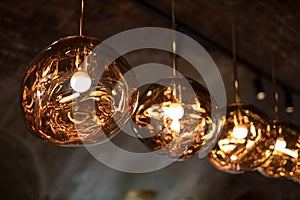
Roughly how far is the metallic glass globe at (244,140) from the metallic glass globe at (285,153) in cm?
34

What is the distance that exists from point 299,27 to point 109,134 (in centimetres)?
297

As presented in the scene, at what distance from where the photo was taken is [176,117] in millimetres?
2045

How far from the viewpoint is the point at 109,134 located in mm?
1730

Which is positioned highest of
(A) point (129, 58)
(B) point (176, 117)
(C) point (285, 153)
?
(A) point (129, 58)

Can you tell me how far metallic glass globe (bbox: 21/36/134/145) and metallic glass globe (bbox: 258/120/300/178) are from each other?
129cm

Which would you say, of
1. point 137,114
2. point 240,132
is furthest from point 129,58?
point 137,114

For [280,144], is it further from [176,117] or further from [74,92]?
[74,92]

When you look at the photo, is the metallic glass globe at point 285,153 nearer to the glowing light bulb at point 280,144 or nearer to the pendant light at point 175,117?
the glowing light bulb at point 280,144

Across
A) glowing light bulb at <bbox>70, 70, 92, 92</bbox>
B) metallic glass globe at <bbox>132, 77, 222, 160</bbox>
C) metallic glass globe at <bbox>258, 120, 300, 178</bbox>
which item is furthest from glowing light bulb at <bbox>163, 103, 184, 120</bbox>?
metallic glass globe at <bbox>258, 120, 300, 178</bbox>

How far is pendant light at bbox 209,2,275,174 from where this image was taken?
7.70 ft

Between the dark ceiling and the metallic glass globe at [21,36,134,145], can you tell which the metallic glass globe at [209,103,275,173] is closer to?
the metallic glass globe at [21,36,134,145]

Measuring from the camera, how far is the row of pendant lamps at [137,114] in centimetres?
159

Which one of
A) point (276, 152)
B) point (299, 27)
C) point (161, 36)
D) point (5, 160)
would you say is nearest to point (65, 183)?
point (5, 160)

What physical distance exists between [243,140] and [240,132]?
0.04 m
